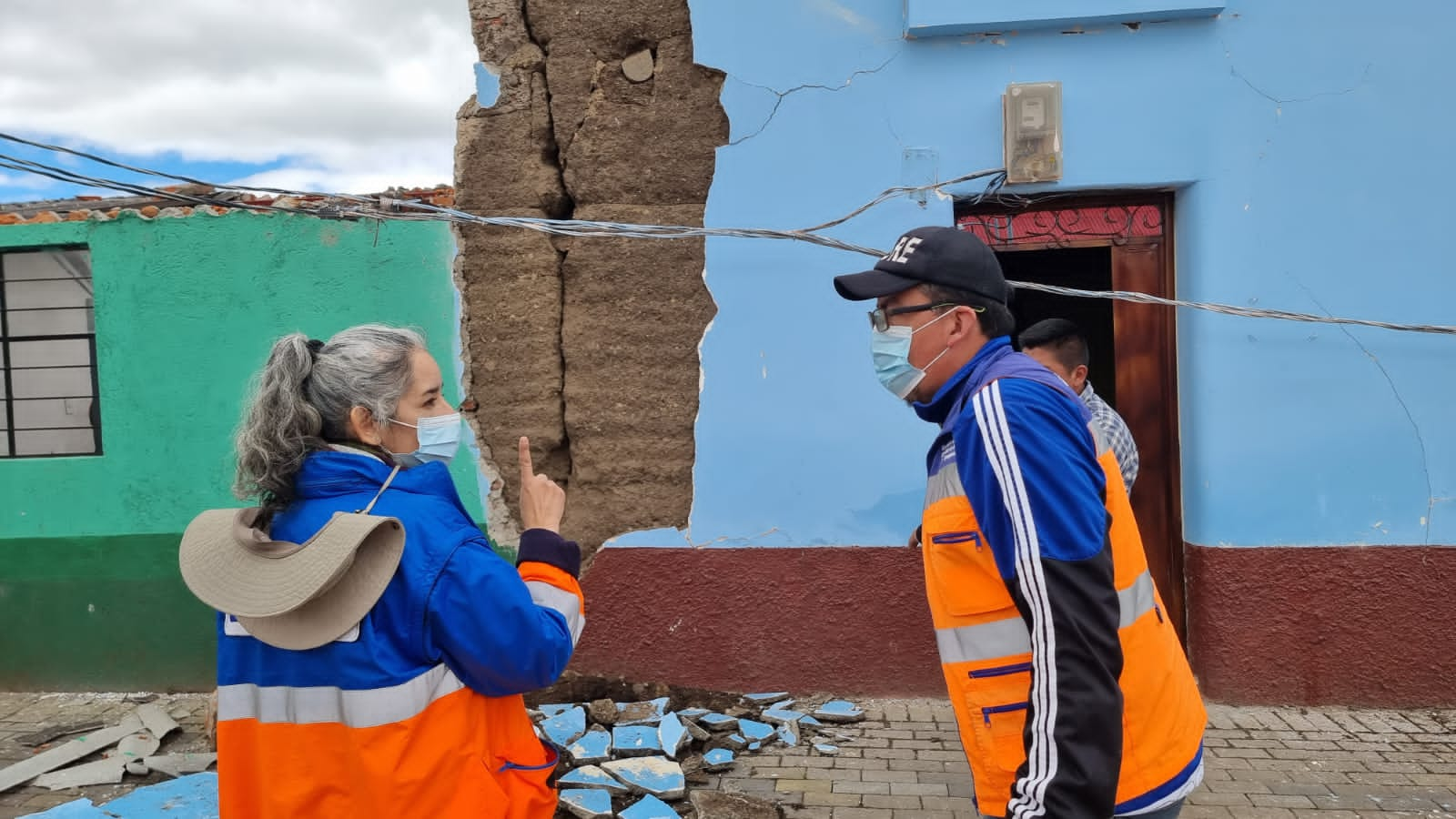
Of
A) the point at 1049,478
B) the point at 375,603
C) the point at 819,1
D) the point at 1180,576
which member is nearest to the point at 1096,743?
the point at 1049,478

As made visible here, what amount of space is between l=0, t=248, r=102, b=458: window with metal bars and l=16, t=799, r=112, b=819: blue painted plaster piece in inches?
94.1

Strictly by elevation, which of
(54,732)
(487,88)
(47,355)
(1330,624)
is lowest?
(54,732)

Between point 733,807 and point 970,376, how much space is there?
238 cm

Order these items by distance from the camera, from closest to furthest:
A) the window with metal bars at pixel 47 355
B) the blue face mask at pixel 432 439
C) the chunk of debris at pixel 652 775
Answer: the blue face mask at pixel 432 439
the chunk of debris at pixel 652 775
the window with metal bars at pixel 47 355

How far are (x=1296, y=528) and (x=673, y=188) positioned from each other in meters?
3.38

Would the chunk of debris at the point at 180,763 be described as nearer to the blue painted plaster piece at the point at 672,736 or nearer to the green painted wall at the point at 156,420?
the green painted wall at the point at 156,420

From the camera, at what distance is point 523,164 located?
5059 millimetres

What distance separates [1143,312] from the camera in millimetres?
4824

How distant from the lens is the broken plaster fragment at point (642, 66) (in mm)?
5004

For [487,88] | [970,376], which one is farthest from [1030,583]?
[487,88]

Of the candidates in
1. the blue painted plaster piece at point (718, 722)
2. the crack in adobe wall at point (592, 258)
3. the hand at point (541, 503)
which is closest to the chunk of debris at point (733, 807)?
the blue painted plaster piece at point (718, 722)

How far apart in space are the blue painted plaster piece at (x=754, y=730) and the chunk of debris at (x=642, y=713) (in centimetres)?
38

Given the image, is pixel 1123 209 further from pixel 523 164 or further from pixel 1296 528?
pixel 523 164

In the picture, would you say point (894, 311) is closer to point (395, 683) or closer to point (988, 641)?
point (988, 641)
